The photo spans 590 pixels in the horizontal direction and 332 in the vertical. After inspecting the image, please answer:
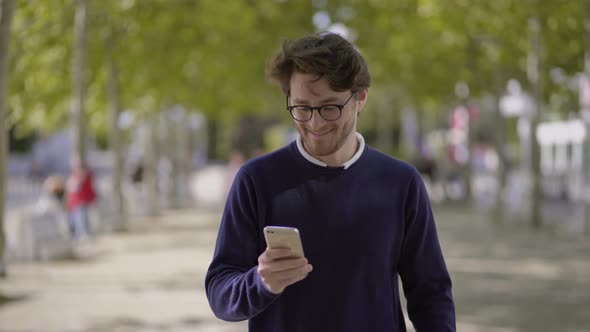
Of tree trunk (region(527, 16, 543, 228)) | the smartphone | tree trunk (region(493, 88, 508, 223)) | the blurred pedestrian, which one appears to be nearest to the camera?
the smartphone

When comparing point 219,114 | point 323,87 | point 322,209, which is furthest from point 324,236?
point 219,114

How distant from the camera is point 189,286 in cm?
1264

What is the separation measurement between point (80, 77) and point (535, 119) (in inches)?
400

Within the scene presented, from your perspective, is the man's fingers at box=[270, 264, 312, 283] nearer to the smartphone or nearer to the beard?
the smartphone

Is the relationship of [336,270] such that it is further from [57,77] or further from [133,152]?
[133,152]

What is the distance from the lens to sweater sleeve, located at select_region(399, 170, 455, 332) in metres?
3.04

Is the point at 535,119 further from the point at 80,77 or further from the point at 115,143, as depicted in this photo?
the point at 80,77

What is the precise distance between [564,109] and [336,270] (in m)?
27.2

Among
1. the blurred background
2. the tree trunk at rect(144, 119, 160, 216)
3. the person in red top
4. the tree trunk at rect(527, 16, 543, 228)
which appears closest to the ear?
the blurred background

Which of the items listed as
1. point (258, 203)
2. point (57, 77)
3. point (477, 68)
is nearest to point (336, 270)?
point (258, 203)

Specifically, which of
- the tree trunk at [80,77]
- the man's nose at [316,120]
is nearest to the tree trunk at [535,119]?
the tree trunk at [80,77]

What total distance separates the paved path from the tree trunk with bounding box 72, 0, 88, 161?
2153 mm

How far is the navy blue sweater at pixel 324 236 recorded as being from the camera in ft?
9.52

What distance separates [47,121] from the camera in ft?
83.7
